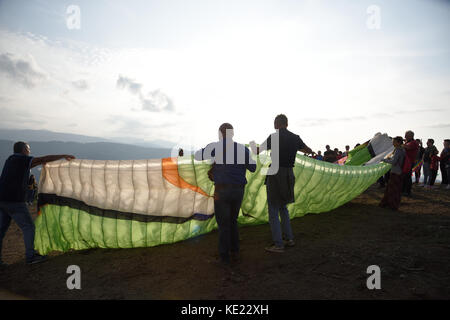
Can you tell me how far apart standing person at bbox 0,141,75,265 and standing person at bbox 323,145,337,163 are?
10932mm

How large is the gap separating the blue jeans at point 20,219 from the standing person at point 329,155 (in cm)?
1093

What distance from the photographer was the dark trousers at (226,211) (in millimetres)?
3514

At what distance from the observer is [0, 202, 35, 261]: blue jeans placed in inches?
161

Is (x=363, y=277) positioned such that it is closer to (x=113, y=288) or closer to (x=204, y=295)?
(x=204, y=295)

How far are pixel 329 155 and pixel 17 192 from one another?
11833mm

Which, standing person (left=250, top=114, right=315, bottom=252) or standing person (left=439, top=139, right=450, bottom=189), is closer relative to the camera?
standing person (left=250, top=114, right=315, bottom=252)

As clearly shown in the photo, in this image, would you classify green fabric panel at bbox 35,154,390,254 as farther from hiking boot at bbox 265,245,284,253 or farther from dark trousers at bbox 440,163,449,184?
dark trousers at bbox 440,163,449,184

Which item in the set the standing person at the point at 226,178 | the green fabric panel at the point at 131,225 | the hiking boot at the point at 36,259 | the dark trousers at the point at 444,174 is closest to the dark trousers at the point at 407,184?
the dark trousers at the point at 444,174

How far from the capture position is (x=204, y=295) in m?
2.95

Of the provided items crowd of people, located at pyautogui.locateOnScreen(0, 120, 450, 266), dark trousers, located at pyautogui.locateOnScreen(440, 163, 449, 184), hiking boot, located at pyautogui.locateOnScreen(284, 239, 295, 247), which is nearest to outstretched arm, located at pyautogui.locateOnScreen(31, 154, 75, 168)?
crowd of people, located at pyautogui.locateOnScreen(0, 120, 450, 266)

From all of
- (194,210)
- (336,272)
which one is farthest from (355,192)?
(194,210)

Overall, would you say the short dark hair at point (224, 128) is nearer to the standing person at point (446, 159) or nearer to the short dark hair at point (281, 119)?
the short dark hair at point (281, 119)
